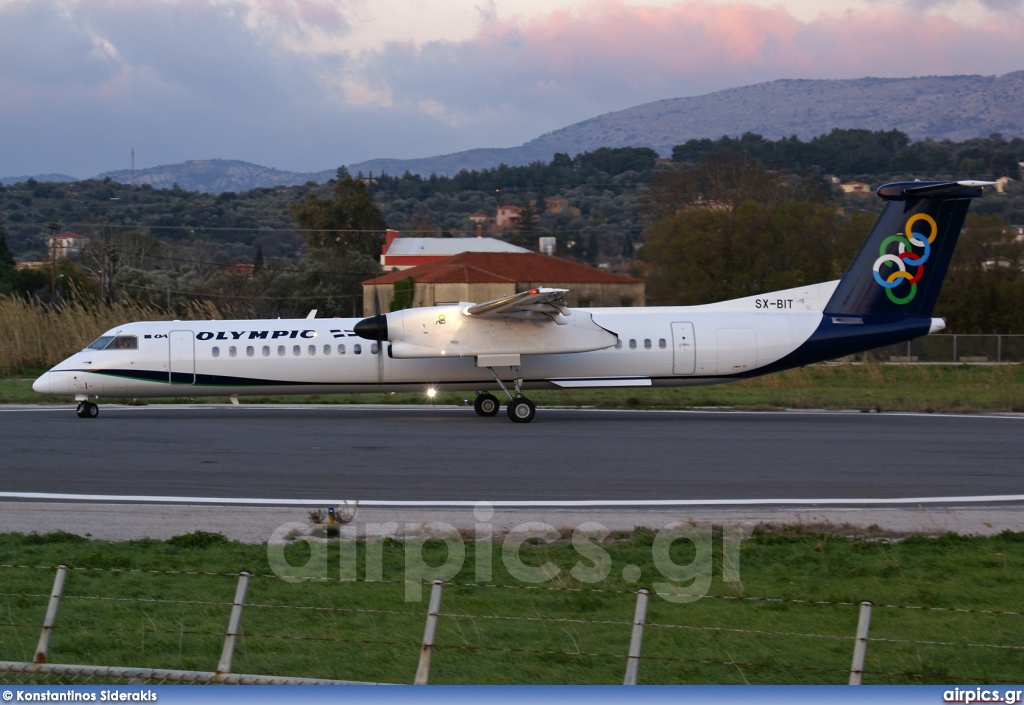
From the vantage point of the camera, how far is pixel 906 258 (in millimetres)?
23500

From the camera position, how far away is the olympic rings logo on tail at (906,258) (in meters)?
23.4

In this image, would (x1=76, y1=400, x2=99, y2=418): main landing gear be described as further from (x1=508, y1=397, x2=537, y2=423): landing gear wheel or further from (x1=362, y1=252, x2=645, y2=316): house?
(x1=362, y1=252, x2=645, y2=316): house

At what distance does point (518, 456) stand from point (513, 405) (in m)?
5.22

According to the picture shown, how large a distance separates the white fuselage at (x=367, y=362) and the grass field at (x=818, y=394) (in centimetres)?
341

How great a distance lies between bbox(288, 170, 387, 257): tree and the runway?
69.8m

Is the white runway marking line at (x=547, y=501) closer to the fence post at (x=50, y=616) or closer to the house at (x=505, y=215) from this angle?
the fence post at (x=50, y=616)

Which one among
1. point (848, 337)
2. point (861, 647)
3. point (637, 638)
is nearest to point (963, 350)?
point (848, 337)

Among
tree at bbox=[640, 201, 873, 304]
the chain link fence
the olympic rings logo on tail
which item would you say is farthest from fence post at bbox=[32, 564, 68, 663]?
tree at bbox=[640, 201, 873, 304]

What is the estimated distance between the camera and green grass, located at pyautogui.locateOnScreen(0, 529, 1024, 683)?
689 cm

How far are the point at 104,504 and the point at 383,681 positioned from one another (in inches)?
322

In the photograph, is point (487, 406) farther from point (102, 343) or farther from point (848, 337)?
point (102, 343)

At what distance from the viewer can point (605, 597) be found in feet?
29.5

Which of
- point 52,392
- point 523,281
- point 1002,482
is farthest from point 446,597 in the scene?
point 523,281

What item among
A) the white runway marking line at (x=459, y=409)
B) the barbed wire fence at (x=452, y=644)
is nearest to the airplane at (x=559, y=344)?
the white runway marking line at (x=459, y=409)
